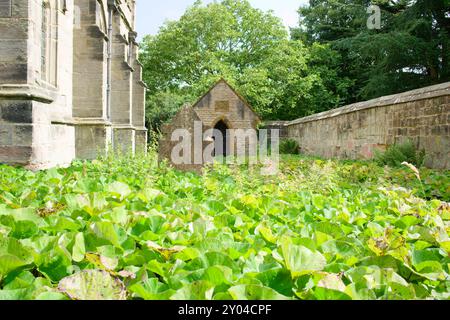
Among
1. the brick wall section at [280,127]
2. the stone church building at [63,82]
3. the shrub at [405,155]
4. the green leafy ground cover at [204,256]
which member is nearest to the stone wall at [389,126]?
the shrub at [405,155]

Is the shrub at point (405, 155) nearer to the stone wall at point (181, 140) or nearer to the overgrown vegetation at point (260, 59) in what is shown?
the stone wall at point (181, 140)

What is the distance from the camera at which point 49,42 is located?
1008 centimetres

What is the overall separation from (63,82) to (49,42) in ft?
3.90

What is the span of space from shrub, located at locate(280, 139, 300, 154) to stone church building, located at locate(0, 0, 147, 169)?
255 inches

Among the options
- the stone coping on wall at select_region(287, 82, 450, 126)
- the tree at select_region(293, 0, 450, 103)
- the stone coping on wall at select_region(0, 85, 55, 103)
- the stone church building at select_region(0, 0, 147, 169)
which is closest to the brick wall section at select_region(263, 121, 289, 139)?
the tree at select_region(293, 0, 450, 103)

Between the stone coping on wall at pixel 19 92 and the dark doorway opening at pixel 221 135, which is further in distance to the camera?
the dark doorway opening at pixel 221 135

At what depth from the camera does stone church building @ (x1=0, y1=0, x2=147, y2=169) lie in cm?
673

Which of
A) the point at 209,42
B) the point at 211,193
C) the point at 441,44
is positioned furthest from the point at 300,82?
the point at 211,193

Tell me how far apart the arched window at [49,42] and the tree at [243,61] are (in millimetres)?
22660

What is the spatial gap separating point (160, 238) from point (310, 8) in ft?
124

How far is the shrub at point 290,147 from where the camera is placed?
68.0 ft

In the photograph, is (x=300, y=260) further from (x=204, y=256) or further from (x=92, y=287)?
(x=92, y=287)

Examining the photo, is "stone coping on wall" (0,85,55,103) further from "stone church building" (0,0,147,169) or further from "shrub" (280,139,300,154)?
"shrub" (280,139,300,154)
